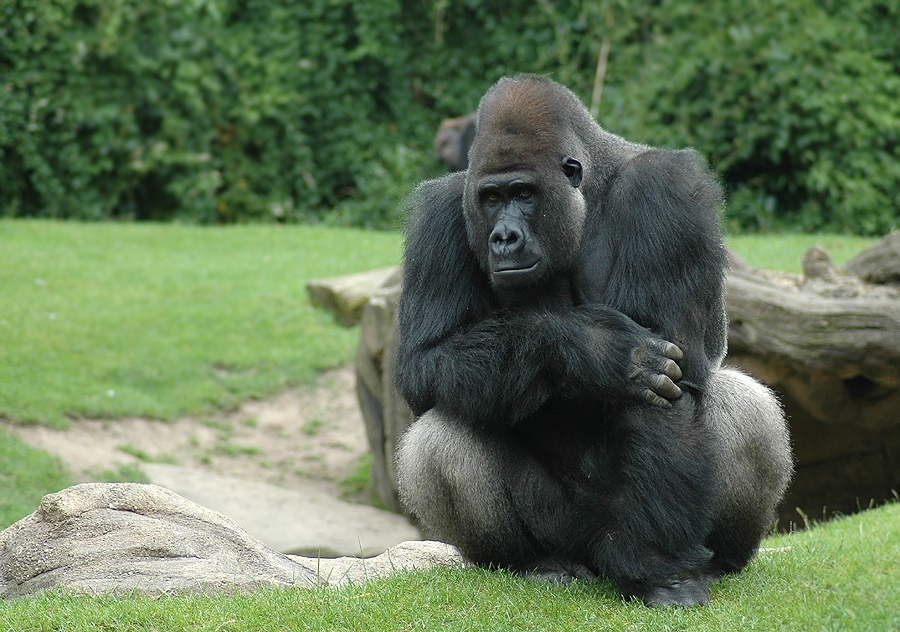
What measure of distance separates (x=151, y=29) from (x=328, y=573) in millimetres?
13382

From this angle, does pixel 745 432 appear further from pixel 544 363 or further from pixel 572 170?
pixel 572 170

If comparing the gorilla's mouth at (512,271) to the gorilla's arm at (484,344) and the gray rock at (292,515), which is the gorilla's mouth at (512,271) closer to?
the gorilla's arm at (484,344)

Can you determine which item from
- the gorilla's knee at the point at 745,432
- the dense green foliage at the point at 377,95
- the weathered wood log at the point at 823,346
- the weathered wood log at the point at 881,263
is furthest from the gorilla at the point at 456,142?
the gorilla's knee at the point at 745,432

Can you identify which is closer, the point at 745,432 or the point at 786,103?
the point at 745,432

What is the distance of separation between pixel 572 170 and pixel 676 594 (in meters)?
1.55

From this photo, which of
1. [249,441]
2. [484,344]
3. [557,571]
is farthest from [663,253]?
[249,441]

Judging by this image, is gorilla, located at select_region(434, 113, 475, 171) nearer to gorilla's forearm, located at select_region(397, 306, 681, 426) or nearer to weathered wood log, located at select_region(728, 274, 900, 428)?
weathered wood log, located at select_region(728, 274, 900, 428)

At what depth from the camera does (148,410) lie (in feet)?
27.6

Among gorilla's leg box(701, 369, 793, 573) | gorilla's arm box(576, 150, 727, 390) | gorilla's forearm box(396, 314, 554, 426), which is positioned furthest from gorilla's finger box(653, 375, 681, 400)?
gorilla's forearm box(396, 314, 554, 426)

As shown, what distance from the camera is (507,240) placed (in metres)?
3.39

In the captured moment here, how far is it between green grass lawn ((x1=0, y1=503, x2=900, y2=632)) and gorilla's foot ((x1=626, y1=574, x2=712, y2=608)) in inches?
1.7

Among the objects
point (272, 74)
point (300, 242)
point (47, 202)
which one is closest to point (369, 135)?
point (272, 74)

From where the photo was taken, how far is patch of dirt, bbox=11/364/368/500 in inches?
292

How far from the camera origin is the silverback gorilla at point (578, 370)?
3.34 m
